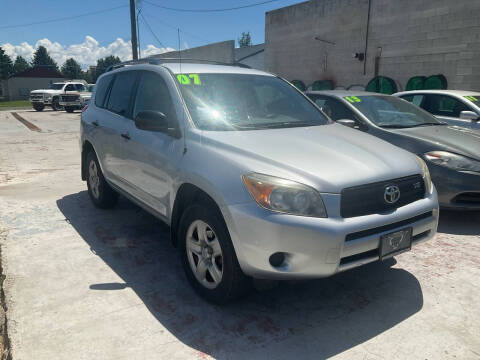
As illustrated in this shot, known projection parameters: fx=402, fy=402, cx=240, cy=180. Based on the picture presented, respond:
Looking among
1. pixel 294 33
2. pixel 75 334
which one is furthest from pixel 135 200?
pixel 294 33

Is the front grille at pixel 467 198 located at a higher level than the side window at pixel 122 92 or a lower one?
lower

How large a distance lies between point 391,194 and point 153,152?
199 centimetres

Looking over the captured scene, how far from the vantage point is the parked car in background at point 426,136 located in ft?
15.0

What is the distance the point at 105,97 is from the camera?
506cm

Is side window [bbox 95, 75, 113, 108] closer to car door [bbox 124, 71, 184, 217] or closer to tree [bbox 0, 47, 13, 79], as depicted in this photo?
car door [bbox 124, 71, 184, 217]

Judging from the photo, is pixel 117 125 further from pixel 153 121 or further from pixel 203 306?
pixel 203 306

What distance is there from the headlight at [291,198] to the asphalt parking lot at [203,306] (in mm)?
863

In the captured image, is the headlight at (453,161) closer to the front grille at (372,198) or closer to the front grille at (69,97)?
the front grille at (372,198)

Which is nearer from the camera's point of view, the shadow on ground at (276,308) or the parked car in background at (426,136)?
the shadow on ground at (276,308)

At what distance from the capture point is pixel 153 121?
323 cm

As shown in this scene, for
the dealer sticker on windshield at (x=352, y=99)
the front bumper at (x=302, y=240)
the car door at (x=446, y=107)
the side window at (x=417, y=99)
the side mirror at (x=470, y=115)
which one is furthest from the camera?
the side window at (x=417, y=99)

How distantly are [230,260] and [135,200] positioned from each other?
1.80 meters

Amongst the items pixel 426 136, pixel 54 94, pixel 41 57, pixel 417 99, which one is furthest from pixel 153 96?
pixel 41 57

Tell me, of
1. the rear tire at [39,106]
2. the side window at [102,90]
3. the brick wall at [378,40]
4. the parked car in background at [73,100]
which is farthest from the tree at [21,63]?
the side window at [102,90]
